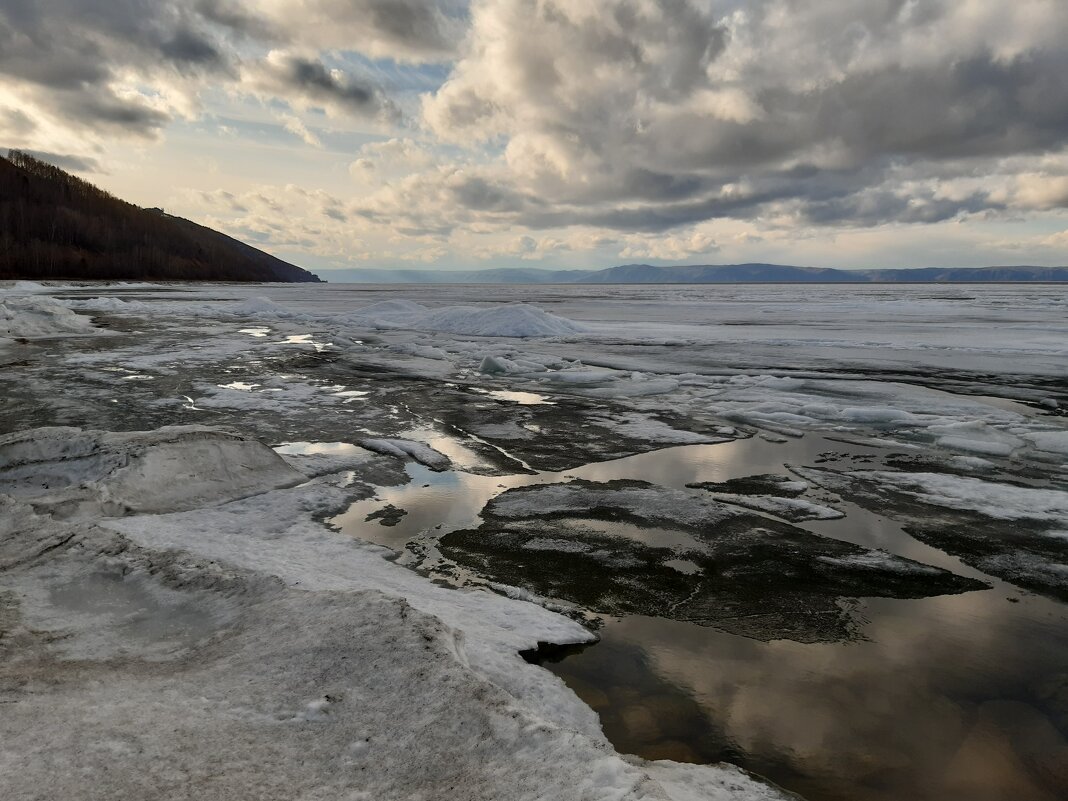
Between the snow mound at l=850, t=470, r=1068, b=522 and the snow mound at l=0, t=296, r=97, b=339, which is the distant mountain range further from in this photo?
the snow mound at l=850, t=470, r=1068, b=522

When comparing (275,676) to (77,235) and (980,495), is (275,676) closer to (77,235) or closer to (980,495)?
(980,495)

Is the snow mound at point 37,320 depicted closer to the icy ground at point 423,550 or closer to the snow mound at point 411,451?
the icy ground at point 423,550

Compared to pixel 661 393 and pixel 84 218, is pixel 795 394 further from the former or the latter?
pixel 84 218

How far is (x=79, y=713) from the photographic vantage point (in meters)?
1.97

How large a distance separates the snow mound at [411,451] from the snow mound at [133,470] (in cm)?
108

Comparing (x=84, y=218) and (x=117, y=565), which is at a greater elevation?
(x=84, y=218)

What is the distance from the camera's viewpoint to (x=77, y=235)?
89875 millimetres

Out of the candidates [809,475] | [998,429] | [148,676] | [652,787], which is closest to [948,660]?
[652,787]

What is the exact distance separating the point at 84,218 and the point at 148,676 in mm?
116390

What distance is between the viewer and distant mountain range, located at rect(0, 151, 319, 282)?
3091 inches

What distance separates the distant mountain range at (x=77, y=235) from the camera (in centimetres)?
7850

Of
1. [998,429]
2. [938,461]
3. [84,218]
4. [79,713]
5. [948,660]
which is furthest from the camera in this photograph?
[84,218]

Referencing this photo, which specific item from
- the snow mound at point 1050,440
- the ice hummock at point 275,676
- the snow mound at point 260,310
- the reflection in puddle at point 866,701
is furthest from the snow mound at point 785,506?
the snow mound at point 260,310

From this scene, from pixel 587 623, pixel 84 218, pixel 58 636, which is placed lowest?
pixel 587 623
